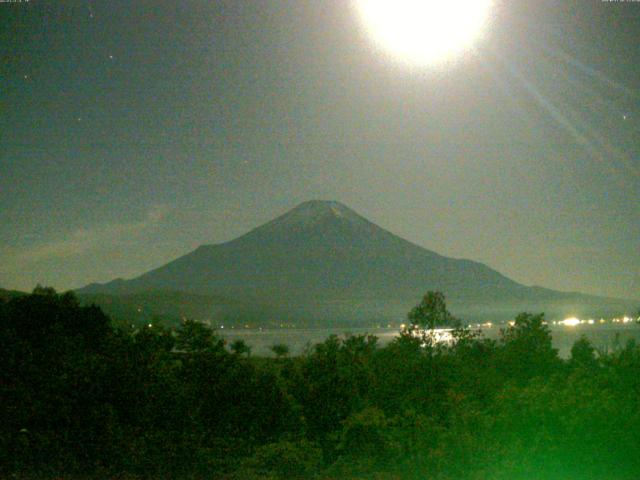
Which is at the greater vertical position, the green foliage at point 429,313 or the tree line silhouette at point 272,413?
the green foliage at point 429,313

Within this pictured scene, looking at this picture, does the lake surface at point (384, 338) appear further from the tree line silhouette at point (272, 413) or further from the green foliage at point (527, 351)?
the tree line silhouette at point (272, 413)

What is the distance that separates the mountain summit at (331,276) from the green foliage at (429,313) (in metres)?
73.4

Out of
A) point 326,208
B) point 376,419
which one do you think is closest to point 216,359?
point 376,419

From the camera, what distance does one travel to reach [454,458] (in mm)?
8172

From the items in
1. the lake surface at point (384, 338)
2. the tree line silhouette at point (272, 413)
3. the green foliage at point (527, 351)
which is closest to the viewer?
the tree line silhouette at point (272, 413)

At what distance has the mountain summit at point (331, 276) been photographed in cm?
11225

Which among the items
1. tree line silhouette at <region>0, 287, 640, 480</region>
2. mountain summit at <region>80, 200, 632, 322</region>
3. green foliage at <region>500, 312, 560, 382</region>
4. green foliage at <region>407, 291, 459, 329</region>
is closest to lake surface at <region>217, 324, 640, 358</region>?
green foliage at <region>407, 291, 459, 329</region>

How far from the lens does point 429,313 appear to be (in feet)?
57.9

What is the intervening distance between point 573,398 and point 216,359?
5.19 m

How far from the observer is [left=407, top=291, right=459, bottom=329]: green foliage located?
687 inches

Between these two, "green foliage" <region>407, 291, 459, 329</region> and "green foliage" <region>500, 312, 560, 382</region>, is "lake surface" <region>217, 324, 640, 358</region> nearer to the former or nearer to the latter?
"green foliage" <region>407, 291, 459, 329</region>

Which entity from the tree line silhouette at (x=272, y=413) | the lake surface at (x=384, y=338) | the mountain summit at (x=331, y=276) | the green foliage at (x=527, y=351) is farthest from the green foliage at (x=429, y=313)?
the mountain summit at (x=331, y=276)

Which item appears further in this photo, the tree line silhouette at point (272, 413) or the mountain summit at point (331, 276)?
the mountain summit at point (331, 276)

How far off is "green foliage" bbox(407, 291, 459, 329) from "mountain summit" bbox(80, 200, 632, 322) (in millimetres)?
73365
